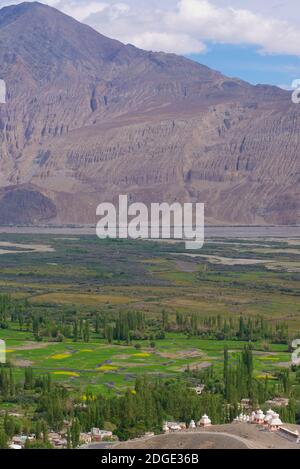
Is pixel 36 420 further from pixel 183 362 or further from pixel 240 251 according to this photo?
pixel 240 251

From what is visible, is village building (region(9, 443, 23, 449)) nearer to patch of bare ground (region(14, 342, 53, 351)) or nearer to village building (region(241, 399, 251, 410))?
village building (region(241, 399, 251, 410))

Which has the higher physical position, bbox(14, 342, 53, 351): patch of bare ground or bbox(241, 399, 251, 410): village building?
bbox(241, 399, 251, 410): village building

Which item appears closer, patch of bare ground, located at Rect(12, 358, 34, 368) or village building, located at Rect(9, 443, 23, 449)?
village building, located at Rect(9, 443, 23, 449)

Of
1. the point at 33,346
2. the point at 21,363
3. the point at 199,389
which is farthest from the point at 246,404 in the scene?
the point at 33,346

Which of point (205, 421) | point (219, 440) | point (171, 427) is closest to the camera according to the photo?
point (219, 440)

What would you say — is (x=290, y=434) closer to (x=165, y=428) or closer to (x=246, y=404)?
(x=165, y=428)

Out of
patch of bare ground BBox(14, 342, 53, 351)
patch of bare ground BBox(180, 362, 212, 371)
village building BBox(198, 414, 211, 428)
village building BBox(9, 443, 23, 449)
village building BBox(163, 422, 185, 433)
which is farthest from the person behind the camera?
patch of bare ground BBox(14, 342, 53, 351)

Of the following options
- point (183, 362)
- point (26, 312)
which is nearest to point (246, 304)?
point (26, 312)

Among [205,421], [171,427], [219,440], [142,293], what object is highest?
[219,440]

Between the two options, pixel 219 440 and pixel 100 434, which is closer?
pixel 219 440

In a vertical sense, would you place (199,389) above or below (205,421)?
below

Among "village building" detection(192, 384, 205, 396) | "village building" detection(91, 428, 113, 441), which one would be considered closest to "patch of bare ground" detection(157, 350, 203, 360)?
"village building" detection(192, 384, 205, 396)
